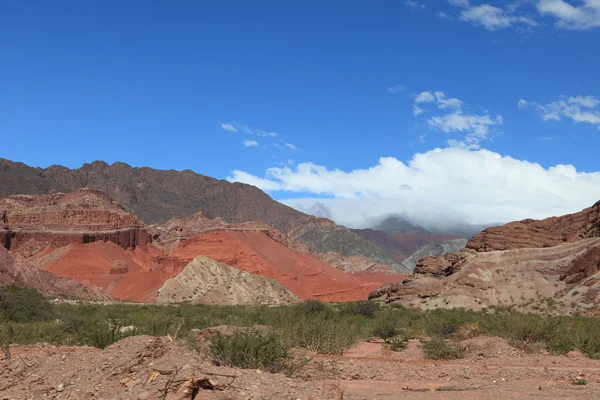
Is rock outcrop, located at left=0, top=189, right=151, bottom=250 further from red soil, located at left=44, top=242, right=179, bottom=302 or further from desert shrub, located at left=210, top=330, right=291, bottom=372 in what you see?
desert shrub, located at left=210, top=330, right=291, bottom=372

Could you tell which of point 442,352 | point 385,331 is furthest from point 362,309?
point 442,352

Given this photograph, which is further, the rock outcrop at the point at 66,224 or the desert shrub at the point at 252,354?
the rock outcrop at the point at 66,224

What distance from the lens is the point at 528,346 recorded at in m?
18.5

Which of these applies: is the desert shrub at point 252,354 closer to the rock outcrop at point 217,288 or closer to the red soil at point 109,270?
the rock outcrop at point 217,288

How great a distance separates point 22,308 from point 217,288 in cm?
4263

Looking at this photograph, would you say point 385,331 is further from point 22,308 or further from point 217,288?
point 217,288

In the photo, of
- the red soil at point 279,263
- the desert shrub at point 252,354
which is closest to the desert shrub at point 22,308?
the desert shrub at point 252,354

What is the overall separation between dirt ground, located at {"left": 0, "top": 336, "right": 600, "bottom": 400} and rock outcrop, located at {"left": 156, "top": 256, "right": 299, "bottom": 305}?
5504 cm

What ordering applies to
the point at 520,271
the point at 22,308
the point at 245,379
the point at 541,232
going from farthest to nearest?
1. the point at 541,232
2. the point at 520,271
3. the point at 22,308
4. the point at 245,379

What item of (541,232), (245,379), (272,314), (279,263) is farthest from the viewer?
(279,263)

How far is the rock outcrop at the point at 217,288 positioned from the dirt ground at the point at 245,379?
5504cm

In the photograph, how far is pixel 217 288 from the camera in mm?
72000

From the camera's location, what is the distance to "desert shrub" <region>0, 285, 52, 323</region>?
92.5 ft

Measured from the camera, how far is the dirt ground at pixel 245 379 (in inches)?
314
